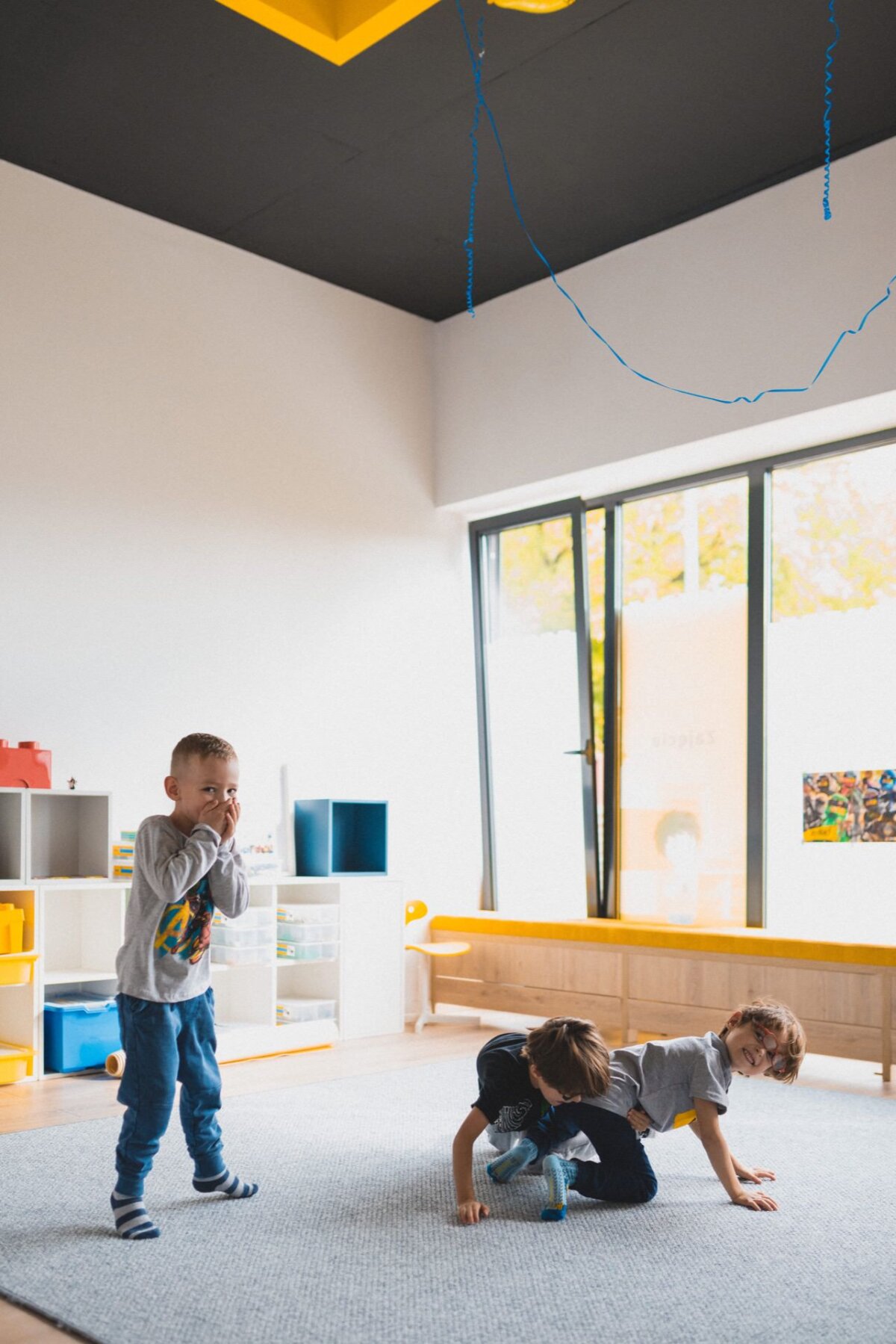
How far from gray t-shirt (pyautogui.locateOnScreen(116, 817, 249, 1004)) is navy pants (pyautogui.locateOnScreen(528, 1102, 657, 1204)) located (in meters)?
0.92

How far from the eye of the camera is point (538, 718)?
6.01 meters

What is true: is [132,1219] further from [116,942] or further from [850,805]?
[850,805]

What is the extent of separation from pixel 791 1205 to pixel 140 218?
432cm

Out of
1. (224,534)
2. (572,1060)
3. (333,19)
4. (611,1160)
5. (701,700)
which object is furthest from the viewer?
(701,700)

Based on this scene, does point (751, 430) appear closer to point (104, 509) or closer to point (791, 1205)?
point (104, 509)

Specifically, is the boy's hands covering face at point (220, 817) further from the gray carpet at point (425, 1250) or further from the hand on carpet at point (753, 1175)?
the hand on carpet at point (753, 1175)

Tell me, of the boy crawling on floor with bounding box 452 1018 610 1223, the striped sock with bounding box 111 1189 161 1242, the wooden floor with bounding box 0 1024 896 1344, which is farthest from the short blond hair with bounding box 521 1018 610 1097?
the striped sock with bounding box 111 1189 161 1242

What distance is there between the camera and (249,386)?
5387mm

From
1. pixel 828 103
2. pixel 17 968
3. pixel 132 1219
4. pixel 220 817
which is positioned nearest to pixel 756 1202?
pixel 132 1219

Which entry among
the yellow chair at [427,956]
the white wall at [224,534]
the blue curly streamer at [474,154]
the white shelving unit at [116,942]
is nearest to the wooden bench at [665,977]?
the yellow chair at [427,956]

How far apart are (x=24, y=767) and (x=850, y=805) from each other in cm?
317

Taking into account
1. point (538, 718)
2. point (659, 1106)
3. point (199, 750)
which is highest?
point (538, 718)

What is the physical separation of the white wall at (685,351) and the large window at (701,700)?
0.24 metres

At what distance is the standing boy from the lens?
256 cm
